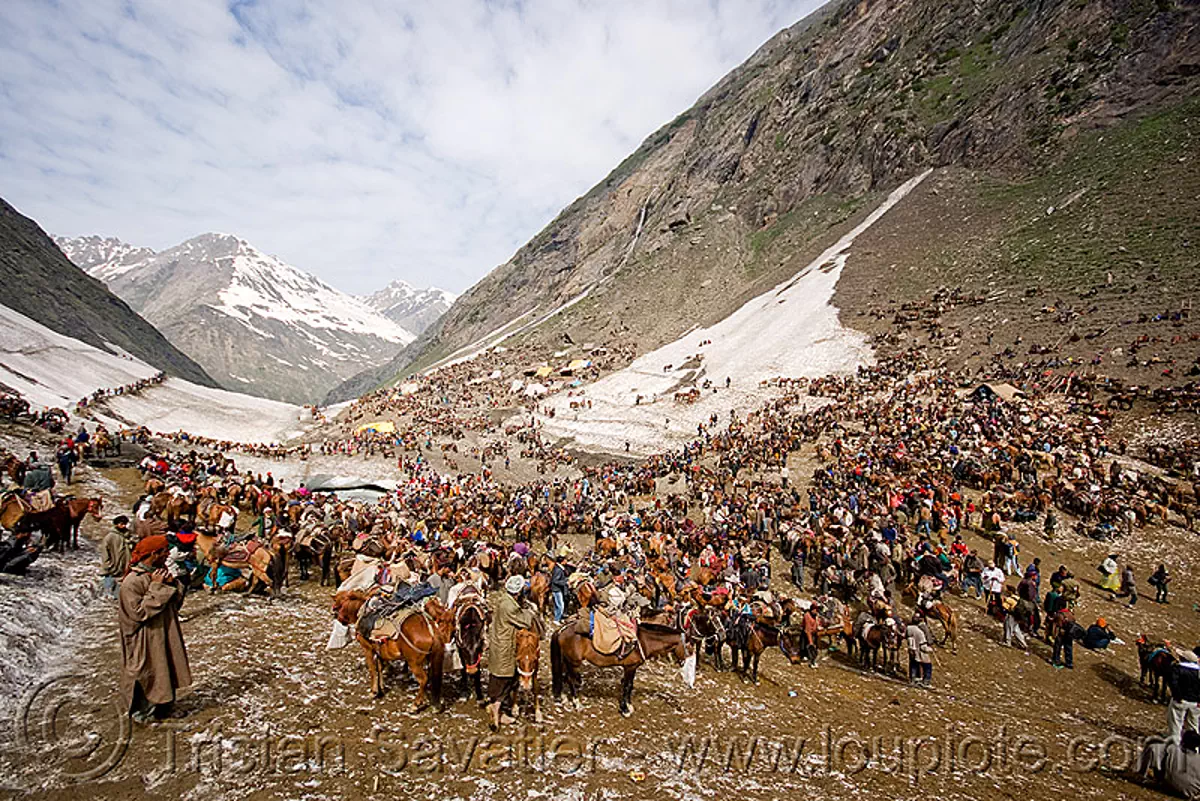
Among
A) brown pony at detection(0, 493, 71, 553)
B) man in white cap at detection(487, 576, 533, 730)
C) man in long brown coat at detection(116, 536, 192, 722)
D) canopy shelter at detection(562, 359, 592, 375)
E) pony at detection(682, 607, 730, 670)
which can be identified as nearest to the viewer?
man in long brown coat at detection(116, 536, 192, 722)

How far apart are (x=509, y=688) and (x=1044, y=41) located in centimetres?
8946

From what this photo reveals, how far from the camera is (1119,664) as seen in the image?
13070 millimetres

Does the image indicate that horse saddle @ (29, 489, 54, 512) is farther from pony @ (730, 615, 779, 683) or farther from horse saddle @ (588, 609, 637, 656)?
pony @ (730, 615, 779, 683)

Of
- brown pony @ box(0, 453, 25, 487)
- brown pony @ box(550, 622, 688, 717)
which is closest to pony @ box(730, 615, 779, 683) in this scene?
brown pony @ box(550, 622, 688, 717)

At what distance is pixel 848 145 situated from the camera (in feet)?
264

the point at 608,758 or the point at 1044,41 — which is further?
the point at 1044,41

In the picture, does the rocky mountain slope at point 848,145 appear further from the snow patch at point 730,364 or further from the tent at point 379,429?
the tent at point 379,429

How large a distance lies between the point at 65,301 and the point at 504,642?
123091mm

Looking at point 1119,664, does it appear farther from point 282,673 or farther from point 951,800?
point 282,673

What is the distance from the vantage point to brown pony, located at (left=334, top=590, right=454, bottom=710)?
26.0 ft

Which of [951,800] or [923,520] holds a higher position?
[923,520]

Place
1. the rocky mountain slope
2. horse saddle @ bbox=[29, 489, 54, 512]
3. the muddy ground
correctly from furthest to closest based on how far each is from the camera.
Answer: the rocky mountain slope → horse saddle @ bbox=[29, 489, 54, 512] → the muddy ground

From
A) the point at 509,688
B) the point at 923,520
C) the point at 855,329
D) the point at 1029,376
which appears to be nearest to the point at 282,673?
the point at 509,688

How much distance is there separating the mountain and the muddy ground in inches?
3652
